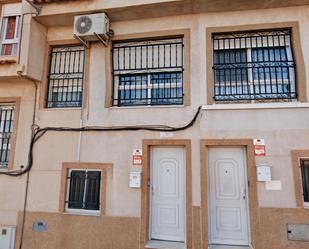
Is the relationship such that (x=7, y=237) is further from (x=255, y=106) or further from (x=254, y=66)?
(x=254, y=66)

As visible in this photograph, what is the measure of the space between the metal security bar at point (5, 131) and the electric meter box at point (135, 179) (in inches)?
119

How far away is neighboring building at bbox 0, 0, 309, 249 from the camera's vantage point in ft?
16.1

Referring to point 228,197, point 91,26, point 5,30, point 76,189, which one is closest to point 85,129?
point 76,189

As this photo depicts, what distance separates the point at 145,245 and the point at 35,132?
11.2 ft

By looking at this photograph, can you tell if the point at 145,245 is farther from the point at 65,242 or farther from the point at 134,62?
the point at 134,62

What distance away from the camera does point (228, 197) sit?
5074 mm

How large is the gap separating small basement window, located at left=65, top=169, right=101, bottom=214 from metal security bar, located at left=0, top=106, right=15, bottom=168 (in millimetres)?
1677

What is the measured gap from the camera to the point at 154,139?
17.4 feet

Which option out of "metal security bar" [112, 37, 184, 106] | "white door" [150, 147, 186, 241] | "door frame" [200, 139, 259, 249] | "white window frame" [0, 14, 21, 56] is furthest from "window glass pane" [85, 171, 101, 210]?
"white window frame" [0, 14, 21, 56]

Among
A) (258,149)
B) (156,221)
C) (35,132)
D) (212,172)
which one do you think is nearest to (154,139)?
(212,172)

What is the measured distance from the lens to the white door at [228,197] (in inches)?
195

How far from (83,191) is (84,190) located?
0.11ft

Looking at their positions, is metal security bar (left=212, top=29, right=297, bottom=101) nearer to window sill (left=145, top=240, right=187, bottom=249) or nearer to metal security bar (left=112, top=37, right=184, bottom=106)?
metal security bar (left=112, top=37, right=184, bottom=106)

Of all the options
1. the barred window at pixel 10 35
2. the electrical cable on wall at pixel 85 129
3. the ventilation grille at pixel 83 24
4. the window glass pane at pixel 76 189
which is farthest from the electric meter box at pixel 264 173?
the barred window at pixel 10 35
